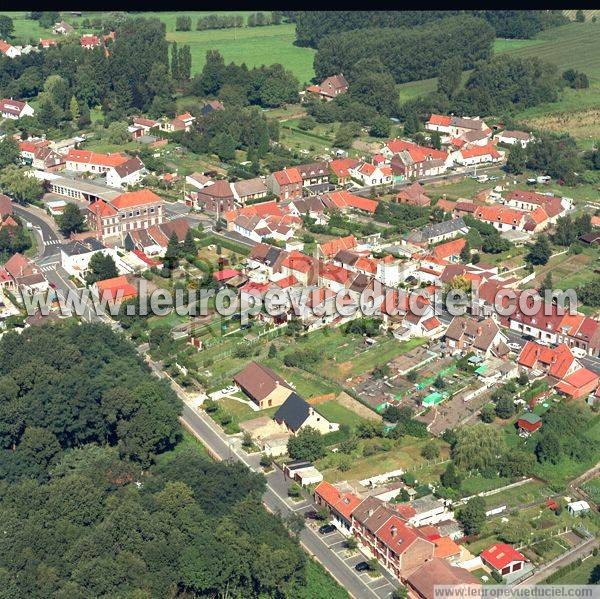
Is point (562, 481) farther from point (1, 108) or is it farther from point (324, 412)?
point (1, 108)

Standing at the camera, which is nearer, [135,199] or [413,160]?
[135,199]

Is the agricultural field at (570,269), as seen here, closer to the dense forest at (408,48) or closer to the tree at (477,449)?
the tree at (477,449)

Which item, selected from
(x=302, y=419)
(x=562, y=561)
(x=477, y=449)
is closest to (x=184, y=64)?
(x=302, y=419)

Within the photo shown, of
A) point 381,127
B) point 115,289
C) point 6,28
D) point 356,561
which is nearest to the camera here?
point 356,561

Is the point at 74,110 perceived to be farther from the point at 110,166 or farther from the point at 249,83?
the point at 249,83

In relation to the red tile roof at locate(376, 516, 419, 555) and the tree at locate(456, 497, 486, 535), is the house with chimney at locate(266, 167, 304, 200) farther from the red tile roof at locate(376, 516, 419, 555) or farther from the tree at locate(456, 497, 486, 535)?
the red tile roof at locate(376, 516, 419, 555)

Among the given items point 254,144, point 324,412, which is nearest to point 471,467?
point 324,412
